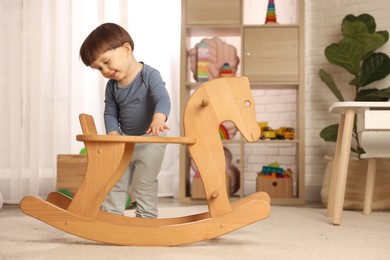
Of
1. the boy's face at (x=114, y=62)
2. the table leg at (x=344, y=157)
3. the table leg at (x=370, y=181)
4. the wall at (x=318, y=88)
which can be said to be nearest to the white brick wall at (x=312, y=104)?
the wall at (x=318, y=88)

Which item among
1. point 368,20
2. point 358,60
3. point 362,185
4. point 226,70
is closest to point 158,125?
point 362,185

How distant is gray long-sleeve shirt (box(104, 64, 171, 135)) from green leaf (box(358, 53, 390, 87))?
5.59 feet

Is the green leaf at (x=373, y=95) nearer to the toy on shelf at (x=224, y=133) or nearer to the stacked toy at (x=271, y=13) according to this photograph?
the stacked toy at (x=271, y=13)

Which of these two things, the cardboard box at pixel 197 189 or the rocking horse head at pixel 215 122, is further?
the cardboard box at pixel 197 189

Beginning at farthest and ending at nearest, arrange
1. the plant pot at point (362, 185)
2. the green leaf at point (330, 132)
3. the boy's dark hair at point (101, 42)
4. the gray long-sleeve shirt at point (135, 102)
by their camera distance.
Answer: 1. the green leaf at point (330, 132)
2. the plant pot at point (362, 185)
3. the gray long-sleeve shirt at point (135, 102)
4. the boy's dark hair at point (101, 42)

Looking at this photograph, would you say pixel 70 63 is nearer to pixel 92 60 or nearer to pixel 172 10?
pixel 172 10

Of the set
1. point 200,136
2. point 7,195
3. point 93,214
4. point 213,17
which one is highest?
point 213,17

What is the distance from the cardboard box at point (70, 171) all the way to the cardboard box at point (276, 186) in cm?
105

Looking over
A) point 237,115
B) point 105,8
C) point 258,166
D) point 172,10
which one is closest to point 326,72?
point 258,166

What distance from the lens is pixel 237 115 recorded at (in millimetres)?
1699

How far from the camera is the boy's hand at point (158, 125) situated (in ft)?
5.52

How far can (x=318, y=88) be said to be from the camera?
11.8 feet

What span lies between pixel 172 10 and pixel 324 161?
1.39 m

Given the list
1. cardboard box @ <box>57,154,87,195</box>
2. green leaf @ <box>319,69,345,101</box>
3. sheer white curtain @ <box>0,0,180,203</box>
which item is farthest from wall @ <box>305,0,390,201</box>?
cardboard box @ <box>57,154,87,195</box>
